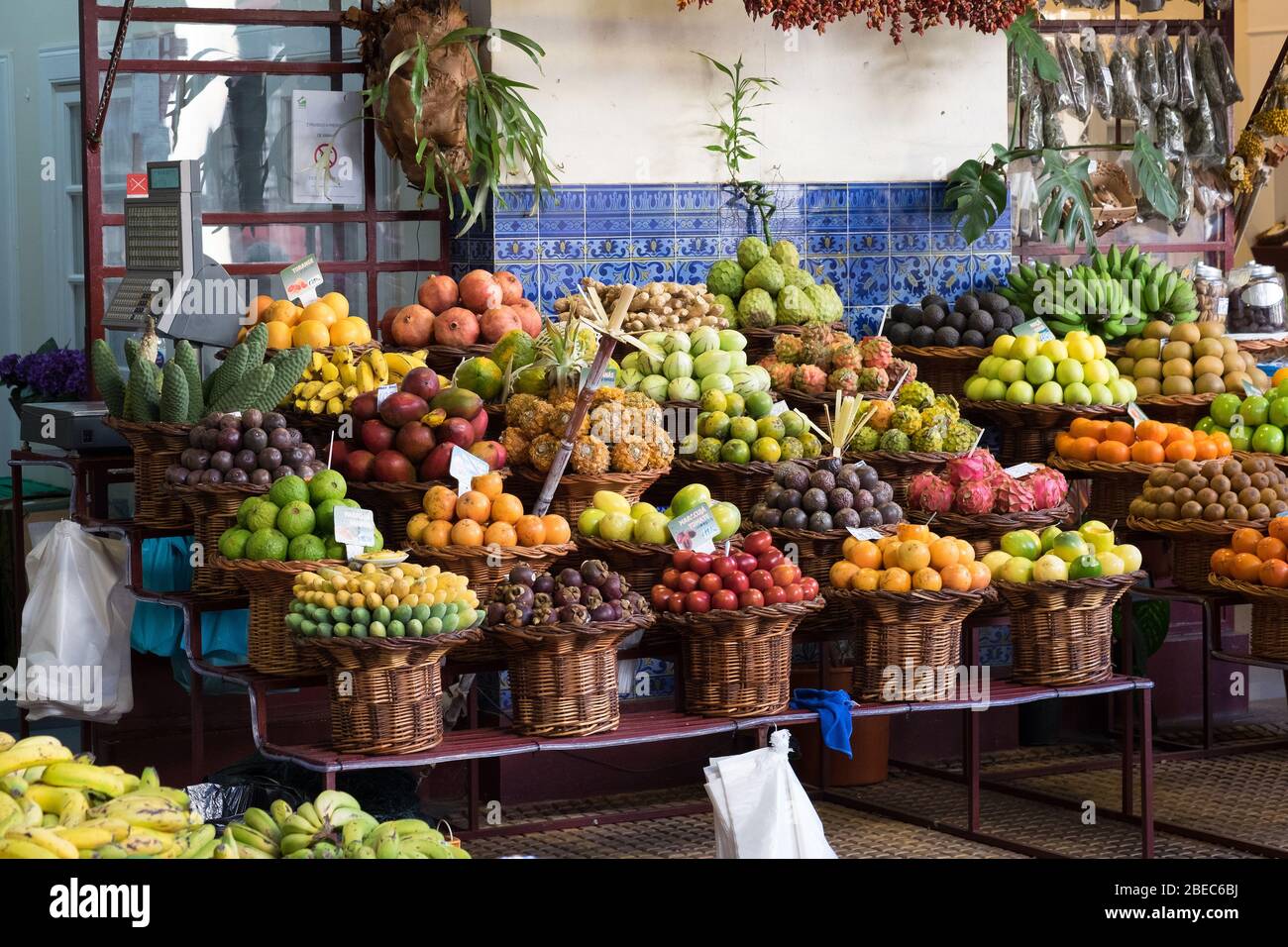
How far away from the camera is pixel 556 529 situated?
484 centimetres

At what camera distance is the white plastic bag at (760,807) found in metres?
4.30

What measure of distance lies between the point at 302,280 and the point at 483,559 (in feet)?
4.39

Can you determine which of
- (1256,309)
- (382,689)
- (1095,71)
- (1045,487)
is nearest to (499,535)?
(382,689)

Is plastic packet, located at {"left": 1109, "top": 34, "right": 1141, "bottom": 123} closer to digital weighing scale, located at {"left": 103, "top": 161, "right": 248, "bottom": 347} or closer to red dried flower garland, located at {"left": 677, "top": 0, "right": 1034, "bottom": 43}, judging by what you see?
red dried flower garland, located at {"left": 677, "top": 0, "right": 1034, "bottom": 43}

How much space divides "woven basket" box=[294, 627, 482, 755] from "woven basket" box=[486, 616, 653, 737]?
178mm

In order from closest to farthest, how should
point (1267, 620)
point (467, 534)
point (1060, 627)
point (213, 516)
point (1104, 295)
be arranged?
point (467, 534) → point (213, 516) → point (1060, 627) → point (1267, 620) → point (1104, 295)

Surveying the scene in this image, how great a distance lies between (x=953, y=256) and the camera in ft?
22.0

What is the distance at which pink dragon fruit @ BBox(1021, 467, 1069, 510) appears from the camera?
17.9ft

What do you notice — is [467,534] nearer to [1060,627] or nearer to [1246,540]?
[1060,627]

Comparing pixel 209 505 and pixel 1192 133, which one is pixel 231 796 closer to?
pixel 209 505

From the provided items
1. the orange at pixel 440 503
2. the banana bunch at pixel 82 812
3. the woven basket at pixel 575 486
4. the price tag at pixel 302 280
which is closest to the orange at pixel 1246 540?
the woven basket at pixel 575 486

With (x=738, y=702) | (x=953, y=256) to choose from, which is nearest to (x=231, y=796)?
(x=738, y=702)

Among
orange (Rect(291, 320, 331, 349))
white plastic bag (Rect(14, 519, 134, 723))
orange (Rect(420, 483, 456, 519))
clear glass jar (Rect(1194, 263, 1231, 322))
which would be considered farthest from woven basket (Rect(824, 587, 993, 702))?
clear glass jar (Rect(1194, 263, 1231, 322))

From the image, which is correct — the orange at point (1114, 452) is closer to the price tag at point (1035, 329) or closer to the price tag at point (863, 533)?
the price tag at point (1035, 329)
